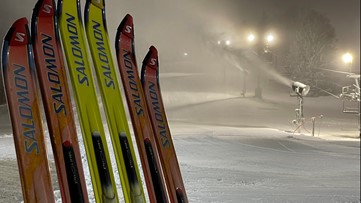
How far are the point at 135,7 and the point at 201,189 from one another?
4.58ft

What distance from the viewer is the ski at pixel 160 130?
187 centimetres

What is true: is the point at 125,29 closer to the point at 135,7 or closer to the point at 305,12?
the point at 135,7

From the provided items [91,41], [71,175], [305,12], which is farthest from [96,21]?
[305,12]

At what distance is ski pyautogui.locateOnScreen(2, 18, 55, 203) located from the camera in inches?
53.2

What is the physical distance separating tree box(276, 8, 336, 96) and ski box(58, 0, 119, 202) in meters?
11.4

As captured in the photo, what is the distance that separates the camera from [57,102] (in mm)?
1501

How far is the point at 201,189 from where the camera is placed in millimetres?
2635

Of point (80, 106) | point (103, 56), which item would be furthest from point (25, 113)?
point (103, 56)

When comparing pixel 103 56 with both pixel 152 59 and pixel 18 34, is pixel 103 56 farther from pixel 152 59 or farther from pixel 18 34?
pixel 18 34

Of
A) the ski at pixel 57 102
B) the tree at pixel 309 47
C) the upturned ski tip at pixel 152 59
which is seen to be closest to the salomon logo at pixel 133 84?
the upturned ski tip at pixel 152 59

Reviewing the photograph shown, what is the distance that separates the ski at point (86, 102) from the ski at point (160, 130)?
0.32 m

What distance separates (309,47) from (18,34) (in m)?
13.4

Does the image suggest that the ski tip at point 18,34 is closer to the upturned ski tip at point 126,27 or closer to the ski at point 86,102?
the ski at point 86,102

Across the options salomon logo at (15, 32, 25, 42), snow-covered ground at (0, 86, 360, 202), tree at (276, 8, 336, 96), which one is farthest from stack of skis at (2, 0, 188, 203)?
tree at (276, 8, 336, 96)
